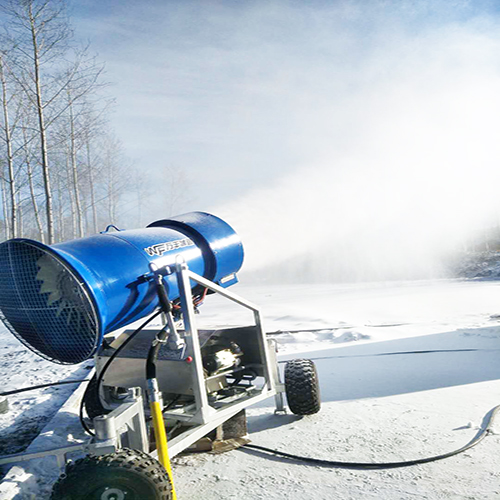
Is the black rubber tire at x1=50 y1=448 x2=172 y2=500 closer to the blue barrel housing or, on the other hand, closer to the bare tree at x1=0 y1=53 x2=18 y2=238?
the blue barrel housing

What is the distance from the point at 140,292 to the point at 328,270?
19420 millimetres

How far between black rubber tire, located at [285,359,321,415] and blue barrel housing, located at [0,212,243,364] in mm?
1372

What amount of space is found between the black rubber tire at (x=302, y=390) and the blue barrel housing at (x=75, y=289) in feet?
4.50

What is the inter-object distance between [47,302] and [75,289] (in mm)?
253

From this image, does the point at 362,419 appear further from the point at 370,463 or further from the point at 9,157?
the point at 9,157

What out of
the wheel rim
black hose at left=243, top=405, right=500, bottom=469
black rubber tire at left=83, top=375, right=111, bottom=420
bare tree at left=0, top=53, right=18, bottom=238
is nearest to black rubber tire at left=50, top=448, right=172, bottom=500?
the wheel rim

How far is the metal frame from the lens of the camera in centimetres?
210

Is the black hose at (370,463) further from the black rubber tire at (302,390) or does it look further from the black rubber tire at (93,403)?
the black rubber tire at (93,403)

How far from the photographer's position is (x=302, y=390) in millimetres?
3633

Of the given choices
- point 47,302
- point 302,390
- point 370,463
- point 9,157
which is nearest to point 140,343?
point 47,302

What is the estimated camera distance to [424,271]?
18.5 meters

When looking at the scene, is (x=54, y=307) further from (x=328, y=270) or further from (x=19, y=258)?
(x=328, y=270)

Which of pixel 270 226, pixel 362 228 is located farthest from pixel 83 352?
pixel 362 228

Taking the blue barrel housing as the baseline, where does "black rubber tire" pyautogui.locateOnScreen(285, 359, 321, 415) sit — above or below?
below
